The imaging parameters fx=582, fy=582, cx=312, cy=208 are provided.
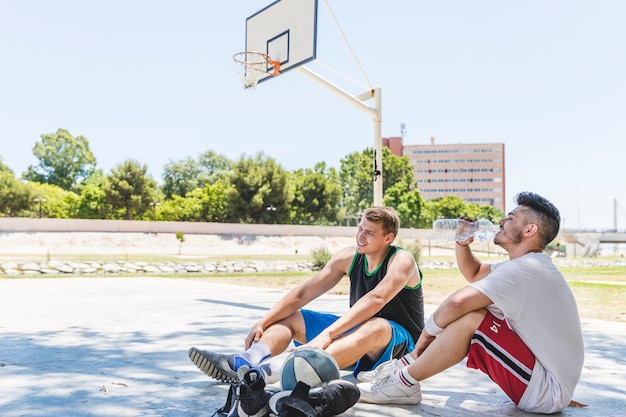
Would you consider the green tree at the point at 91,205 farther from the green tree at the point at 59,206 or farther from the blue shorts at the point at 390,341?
the blue shorts at the point at 390,341

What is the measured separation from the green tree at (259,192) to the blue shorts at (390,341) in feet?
180

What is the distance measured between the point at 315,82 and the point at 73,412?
723 centimetres

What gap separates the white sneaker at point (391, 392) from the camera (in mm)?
2932

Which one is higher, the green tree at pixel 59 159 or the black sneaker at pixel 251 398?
the green tree at pixel 59 159

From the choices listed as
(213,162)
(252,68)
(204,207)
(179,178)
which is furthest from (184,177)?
(252,68)

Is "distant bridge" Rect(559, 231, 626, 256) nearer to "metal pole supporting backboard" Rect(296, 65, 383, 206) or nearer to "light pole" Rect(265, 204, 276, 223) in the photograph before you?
"light pole" Rect(265, 204, 276, 223)

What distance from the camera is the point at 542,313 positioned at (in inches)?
103

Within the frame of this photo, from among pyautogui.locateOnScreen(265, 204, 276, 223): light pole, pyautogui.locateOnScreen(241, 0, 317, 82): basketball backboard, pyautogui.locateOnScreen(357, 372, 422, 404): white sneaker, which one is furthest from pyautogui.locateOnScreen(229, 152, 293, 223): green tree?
pyautogui.locateOnScreen(357, 372, 422, 404): white sneaker

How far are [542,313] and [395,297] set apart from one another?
99 centimetres

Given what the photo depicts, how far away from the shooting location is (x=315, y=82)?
9.30 m

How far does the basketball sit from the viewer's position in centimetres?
266

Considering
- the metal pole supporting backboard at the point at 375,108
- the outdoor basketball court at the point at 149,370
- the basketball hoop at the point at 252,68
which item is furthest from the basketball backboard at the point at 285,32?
the outdoor basketball court at the point at 149,370

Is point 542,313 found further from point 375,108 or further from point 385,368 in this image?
point 375,108

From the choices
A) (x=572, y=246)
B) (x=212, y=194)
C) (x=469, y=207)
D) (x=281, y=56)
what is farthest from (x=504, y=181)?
(x=281, y=56)
